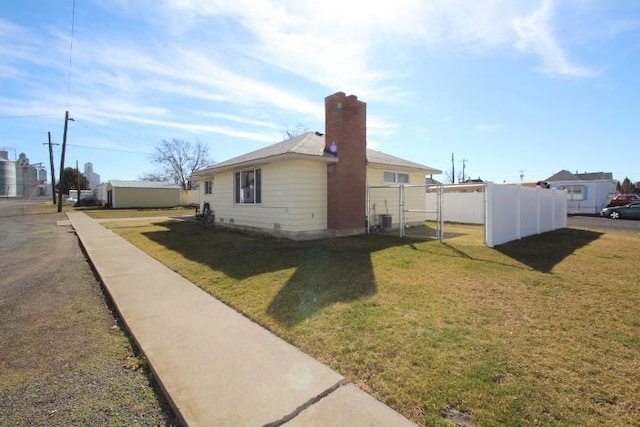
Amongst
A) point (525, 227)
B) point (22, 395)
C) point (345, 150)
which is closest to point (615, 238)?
point (525, 227)

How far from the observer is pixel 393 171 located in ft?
50.1

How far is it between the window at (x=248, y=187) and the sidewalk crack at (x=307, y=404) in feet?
35.0

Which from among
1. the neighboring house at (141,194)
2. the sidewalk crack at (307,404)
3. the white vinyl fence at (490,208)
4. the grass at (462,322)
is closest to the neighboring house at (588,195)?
the white vinyl fence at (490,208)

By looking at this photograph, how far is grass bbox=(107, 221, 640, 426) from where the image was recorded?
111 inches

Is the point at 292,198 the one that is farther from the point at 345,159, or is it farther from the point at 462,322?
the point at 462,322

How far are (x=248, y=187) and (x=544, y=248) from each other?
10.4 metres

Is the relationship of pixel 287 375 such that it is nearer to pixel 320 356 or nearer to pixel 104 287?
pixel 320 356

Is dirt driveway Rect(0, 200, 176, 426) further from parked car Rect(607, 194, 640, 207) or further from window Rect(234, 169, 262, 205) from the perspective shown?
parked car Rect(607, 194, 640, 207)

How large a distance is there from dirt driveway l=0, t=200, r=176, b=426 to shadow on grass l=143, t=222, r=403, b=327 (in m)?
1.83

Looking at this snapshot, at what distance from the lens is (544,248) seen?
10.2 meters

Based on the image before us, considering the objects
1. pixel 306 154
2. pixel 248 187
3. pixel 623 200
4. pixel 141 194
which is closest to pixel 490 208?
pixel 306 154

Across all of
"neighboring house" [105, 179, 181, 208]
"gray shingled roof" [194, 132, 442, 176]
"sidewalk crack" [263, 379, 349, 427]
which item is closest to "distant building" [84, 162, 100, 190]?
"neighboring house" [105, 179, 181, 208]

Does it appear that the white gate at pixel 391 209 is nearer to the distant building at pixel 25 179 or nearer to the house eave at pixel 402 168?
the house eave at pixel 402 168

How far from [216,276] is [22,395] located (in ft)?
13.0
